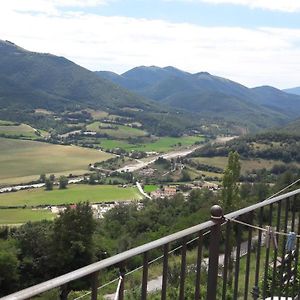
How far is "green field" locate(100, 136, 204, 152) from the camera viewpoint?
5103 inches

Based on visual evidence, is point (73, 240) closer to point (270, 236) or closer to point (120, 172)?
point (270, 236)

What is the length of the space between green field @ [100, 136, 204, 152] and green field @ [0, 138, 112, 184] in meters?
11.7

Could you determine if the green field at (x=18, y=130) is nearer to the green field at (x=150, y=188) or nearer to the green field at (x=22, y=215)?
the green field at (x=150, y=188)

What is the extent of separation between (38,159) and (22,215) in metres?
51.3

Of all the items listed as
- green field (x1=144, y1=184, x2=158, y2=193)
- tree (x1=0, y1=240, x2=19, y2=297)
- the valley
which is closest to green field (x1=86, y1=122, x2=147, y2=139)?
the valley

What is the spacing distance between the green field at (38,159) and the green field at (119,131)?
78.8ft

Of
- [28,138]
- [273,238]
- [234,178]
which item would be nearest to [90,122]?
[28,138]

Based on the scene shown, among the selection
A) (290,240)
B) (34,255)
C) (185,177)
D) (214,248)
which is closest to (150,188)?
(185,177)

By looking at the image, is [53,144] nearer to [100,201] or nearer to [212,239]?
[100,201]

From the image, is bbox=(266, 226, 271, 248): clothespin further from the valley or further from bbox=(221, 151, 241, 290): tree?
bbox=(221, 151, 241, 290): tree

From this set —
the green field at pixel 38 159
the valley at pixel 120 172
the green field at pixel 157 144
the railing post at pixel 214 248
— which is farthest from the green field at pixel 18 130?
the railing post at pixel 214 248

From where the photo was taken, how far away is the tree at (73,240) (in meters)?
29.6

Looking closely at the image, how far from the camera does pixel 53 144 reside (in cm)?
12662

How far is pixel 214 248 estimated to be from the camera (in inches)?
102
